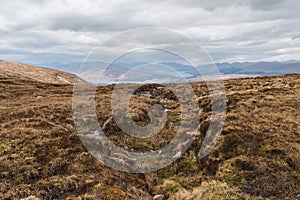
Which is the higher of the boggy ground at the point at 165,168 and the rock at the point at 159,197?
the boggy ground at the point at 165,168

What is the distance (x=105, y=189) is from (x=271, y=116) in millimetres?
14770

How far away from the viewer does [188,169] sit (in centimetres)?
1448

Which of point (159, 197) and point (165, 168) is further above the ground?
point (165, 168)

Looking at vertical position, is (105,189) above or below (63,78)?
below

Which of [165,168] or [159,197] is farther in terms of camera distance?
[165,168]

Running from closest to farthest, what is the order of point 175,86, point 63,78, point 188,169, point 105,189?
point 105,189 → point 188,169 → point 175,86 → point 63,78

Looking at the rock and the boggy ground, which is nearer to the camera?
the boggy ground

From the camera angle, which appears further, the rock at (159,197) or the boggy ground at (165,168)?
the rock at (159,197)

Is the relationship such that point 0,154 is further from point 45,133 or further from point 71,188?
point 71,188

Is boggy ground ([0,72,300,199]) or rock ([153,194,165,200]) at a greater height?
boggy ground ([0,72,300,199])

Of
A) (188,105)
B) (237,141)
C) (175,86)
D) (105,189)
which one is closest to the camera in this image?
(105,189)

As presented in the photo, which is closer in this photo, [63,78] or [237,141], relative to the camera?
[237,141]

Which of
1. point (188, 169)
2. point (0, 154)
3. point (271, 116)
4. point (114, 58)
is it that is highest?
point (114, 58)

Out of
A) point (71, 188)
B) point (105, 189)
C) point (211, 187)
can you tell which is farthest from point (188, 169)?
point (71, 188)
